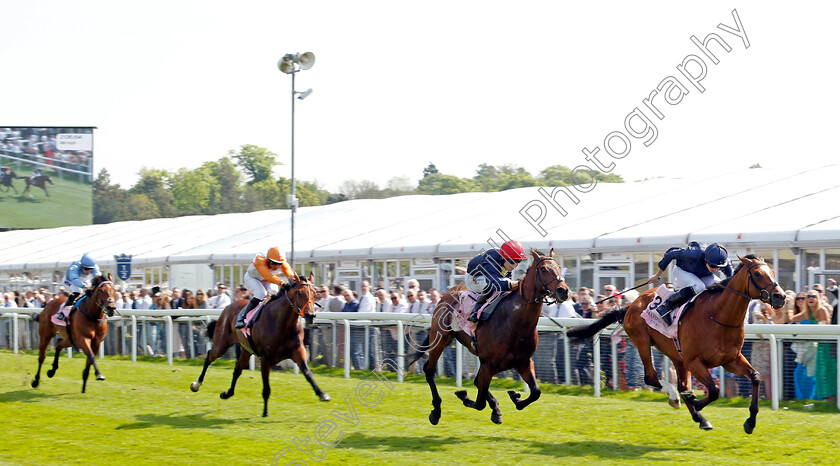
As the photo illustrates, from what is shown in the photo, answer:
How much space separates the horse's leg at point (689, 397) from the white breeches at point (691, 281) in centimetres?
65

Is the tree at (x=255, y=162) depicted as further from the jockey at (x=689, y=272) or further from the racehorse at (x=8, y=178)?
the jockey at (x=689, y=272)

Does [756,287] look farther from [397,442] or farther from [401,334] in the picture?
[401,334]

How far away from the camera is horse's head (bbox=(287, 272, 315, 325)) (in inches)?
370

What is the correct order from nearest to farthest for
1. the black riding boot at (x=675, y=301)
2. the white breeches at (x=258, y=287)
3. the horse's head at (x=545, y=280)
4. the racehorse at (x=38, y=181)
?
the horse's head at (x=545, y=280), the black riding boot at (x=675, y=301), the white breeches at (x=258, y=287), the racehorse at (x=38, y=181)

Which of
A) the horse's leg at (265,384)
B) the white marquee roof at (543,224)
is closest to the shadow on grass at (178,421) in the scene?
the horse's leg at (265,384)

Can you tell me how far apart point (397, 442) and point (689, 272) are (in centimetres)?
288

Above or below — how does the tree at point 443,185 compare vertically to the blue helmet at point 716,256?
above

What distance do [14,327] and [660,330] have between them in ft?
48.3

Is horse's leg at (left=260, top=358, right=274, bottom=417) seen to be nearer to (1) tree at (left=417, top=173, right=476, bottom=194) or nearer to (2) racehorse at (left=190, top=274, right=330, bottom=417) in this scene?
(2) racehorse at (left=190, top=274, right=330, bottom=417)

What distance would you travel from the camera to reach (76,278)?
12.3m

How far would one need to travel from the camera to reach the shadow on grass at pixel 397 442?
754 cm

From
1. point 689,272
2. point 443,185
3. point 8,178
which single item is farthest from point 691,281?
point 443,185

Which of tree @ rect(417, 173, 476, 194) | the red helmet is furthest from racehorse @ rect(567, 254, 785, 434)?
tree @ rect(417, 173, 476, 194)

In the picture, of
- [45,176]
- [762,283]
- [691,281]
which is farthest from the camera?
[45,176]
